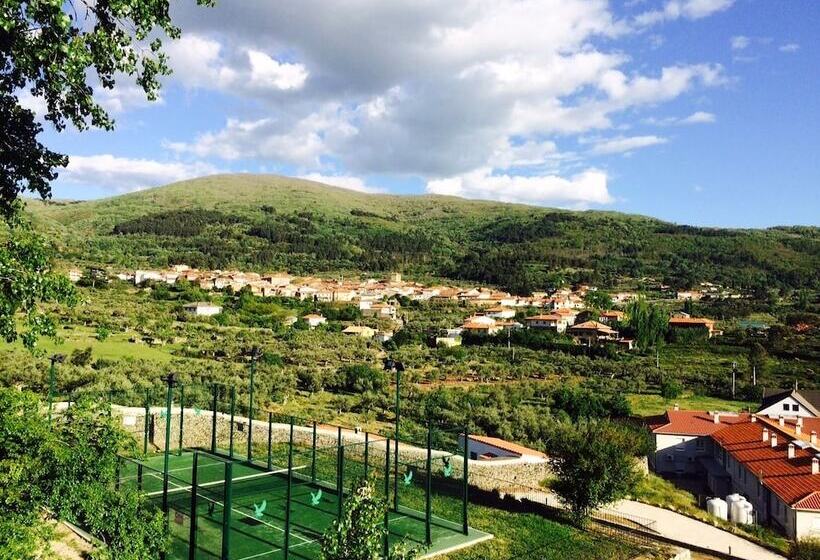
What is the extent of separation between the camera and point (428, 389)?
43.2m

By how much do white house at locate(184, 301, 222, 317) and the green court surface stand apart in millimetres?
50351

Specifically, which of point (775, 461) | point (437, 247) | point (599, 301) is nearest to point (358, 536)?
point (775, 461)

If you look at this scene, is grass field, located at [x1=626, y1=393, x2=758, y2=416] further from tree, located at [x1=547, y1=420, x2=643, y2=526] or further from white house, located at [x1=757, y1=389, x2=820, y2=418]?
tree, located at [x1=547, y1=420, x2=643, y2=526]

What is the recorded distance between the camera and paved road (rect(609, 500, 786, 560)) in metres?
17.4

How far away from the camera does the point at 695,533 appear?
61.9 feet

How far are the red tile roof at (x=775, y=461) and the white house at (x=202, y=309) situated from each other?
168ft

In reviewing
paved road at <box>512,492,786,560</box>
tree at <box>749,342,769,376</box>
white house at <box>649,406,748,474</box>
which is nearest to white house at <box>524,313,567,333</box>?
tree at <box>749,342,769,376</box>

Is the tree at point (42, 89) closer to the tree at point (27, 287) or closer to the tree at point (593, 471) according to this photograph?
the tree at point (27, 287)

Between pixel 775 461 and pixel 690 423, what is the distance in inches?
304

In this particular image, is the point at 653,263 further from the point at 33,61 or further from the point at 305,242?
the point at 33,61

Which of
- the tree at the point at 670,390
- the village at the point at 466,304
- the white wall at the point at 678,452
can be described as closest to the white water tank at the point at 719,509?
the white wall at the point at 678,452

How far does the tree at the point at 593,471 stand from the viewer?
17.3 meters

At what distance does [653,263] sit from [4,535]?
157859 mm

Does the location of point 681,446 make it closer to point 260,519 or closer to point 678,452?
point 678,452
